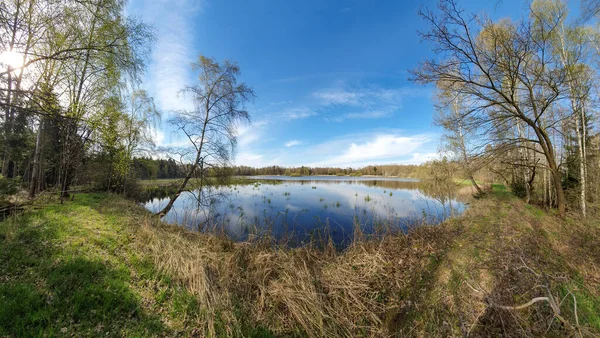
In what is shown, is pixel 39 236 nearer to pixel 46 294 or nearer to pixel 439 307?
pixel 46 294

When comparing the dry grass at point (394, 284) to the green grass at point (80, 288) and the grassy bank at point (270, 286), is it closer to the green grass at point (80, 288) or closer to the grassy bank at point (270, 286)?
the grassy bank at point (270, 286)

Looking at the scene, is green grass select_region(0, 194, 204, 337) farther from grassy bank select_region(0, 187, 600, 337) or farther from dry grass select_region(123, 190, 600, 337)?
dry grass select_region(123, 190, 600, 337)

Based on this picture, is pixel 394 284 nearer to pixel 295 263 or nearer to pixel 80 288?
pixel 295 263

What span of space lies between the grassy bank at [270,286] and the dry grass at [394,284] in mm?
23

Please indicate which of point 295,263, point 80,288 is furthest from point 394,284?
point 80,288

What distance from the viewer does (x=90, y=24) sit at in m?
7.75

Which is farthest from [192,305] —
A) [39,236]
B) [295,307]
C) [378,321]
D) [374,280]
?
[39,236]

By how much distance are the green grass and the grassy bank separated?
0.06 ft

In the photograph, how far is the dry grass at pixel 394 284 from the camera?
3191 mm

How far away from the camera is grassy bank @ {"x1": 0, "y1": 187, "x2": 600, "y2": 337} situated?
9.53ft

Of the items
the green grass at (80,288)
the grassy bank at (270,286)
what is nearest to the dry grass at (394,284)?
the grassy bank at (270,286)

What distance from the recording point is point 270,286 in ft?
13.1

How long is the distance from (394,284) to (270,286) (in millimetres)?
2565

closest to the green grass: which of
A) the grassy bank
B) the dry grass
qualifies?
the grassy bank
